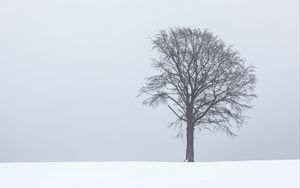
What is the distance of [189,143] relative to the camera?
39656 mm

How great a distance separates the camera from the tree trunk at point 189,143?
39094 mm

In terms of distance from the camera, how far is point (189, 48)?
40312 mm

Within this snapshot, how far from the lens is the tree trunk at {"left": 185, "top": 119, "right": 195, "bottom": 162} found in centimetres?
3909
